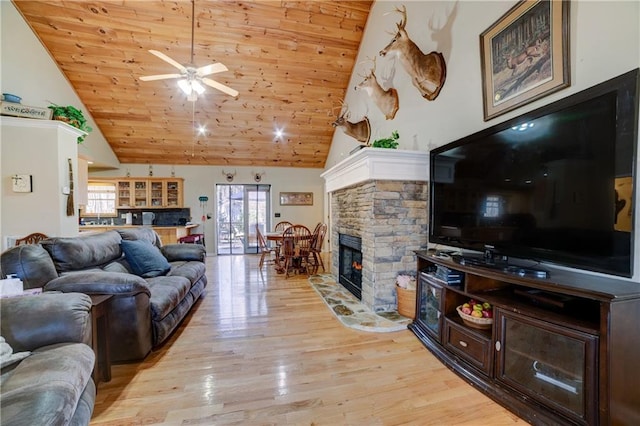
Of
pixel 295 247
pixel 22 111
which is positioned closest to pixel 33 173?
pixel 22 111

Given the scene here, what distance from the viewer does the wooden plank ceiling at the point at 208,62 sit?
158 inches

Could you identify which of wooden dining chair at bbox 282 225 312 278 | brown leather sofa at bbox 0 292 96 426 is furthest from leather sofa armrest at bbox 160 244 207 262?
brown leather sofa at bbox 0 292 96 426

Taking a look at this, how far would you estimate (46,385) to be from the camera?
1015 mm

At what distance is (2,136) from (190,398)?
387cm

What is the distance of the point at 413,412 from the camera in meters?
1.55

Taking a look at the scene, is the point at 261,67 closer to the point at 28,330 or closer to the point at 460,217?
the point at 460,217

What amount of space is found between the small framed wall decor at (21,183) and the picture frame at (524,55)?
16.6ft

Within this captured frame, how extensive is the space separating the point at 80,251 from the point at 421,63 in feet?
12.6

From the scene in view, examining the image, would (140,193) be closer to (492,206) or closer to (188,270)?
(188,270)

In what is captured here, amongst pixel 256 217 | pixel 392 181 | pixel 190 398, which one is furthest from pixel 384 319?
pixel 256 217

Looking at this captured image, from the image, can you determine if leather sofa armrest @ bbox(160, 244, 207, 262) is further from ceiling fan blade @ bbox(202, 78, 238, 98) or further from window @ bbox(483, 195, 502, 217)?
window @ bbox(483, 195, 502, 217)

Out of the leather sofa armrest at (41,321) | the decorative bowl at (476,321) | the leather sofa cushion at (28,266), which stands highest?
the leather sofa cushion at (28,266)

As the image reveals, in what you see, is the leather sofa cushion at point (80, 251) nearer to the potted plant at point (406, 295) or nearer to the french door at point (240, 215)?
the potted plant at point (406, 295)

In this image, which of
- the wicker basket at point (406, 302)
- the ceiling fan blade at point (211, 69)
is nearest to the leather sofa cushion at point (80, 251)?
the ceiling fan blade at point (211, 69)
